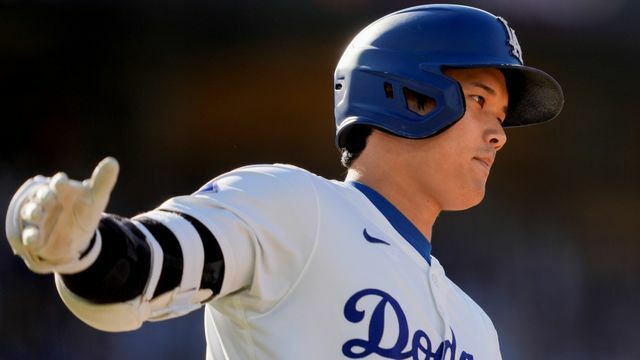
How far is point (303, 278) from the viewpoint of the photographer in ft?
7.46

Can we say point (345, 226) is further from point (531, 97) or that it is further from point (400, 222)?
point (531, 97)

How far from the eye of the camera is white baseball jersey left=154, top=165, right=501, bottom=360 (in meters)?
2.16

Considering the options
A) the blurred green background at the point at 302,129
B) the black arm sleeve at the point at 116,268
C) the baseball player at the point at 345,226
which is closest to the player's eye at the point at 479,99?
the baseball player at the point at 345,226

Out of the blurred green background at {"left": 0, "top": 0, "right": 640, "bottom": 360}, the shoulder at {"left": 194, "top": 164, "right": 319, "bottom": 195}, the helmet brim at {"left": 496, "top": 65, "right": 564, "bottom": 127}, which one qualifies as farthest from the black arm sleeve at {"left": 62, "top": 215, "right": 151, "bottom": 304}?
the blurred green background at {"left": 0, "top": 0, "right": 640, "bottom": 360}

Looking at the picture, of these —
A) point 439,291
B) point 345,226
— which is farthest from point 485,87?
point 345,226

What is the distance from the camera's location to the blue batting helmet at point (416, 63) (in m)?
2.68

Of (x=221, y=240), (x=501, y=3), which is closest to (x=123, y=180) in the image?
(x=501, y=3)

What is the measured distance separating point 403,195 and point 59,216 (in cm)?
113

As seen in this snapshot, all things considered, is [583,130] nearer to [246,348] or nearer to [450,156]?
[450,156]

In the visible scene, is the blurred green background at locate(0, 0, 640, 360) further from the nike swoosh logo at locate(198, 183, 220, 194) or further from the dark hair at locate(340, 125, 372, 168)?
the nike swoosh logo at locate(198, 183, 220, 194)

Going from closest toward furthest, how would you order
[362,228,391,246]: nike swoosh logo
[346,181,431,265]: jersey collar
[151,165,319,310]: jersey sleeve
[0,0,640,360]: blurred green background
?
1. [151,165,319,310]: jersey sleeve
2. [362,228,391,246]: nike swoosh logo
3. [346,181,431,265]: jersey collar
4. [0,0,640,360]: blurred green background

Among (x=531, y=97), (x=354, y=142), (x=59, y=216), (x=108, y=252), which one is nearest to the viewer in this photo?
(x=59, y=216)

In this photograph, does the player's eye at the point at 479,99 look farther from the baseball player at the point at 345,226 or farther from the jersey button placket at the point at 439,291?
Result: the jersey button placket at the point at 439,291

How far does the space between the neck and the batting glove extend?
1.05 meters
